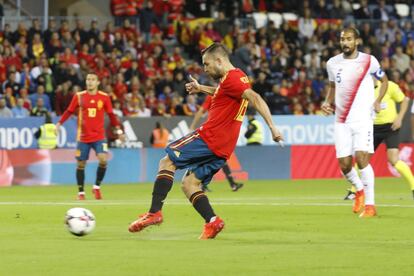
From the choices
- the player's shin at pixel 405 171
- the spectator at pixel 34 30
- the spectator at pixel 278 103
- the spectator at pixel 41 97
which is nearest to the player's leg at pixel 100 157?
the player's shin at pixel 405 171

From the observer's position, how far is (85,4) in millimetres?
39438

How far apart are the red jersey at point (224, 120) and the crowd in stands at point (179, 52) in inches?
667

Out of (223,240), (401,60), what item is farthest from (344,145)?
(401,60)

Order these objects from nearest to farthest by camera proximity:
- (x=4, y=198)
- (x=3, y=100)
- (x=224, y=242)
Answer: (x=224, y=242) < (x=4, y=198) < (x=3, y=100)

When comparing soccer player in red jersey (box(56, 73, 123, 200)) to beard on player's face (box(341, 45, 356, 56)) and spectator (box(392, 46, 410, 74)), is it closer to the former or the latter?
beard on player's face (box(341, 45, 356, 56))

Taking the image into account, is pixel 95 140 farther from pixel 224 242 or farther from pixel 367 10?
pixel 367 10

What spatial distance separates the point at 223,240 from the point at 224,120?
1.39 m

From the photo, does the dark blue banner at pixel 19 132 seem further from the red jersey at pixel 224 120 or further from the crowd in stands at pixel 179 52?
the red jersey at pixel 224 120

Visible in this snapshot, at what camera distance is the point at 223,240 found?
1348 cm

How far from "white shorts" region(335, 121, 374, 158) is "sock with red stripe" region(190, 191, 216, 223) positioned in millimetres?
3921

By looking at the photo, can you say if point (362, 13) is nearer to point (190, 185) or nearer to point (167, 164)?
point (167, 164)

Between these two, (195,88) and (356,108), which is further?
(356,108)

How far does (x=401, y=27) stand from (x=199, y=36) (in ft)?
28.2

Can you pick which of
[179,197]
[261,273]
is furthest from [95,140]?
[261,273]
